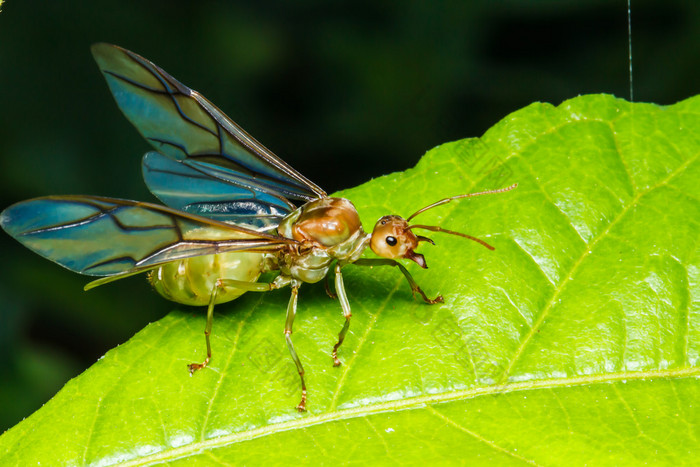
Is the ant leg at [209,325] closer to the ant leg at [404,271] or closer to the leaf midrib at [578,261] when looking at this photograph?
the ant leg at [404,271]

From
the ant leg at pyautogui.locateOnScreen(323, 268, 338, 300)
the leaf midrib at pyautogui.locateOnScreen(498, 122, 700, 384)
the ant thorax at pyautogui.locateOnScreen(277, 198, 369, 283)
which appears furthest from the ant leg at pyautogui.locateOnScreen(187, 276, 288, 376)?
the leaf midrib at pyautogui.locateOnScreen(498, 122, 700, 384)

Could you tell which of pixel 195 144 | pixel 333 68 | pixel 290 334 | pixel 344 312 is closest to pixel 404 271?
pixel 344 312

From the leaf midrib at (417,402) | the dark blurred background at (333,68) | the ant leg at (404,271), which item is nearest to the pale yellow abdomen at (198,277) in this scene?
the ant leg at (404,271)

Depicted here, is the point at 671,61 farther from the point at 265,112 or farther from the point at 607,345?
the point at 607,345

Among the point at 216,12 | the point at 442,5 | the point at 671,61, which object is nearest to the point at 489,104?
the point at 442,5

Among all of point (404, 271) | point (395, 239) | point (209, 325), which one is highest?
point (395, 239)

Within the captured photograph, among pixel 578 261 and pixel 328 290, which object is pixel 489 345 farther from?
pixel 328 290
